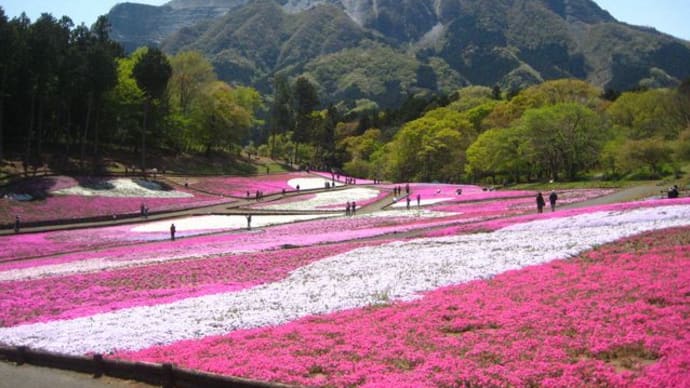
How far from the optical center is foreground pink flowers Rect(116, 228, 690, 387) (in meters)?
10.5

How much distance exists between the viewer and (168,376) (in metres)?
11.7

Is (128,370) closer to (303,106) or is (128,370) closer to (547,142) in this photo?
(547,142)

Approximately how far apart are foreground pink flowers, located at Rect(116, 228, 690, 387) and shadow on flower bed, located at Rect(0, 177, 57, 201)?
149ft

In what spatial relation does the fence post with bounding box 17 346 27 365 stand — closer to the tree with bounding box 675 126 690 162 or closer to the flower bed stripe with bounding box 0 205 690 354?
the flower bed stripe with bounding box 0 205 690 354

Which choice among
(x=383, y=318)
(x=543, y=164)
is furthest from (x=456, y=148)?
(x=383, y=318)

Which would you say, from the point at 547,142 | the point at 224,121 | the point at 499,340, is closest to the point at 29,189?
the point at 224,121

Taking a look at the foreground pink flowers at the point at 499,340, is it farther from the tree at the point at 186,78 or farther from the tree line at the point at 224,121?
the tree at the point at 186,78

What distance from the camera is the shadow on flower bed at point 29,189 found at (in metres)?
52.2

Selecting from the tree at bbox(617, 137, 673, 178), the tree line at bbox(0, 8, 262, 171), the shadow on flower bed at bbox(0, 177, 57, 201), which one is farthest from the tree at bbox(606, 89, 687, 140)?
the shadow on flower bed at bbox(0, 177, 57, 201)

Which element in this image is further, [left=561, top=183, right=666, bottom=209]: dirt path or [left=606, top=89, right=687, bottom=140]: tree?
[left=606, top=89, right=687, bottom=140]: tree

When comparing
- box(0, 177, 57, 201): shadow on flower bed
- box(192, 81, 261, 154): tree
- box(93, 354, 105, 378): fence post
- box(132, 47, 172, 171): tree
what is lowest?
box(93, 354, 105, 378): fence post

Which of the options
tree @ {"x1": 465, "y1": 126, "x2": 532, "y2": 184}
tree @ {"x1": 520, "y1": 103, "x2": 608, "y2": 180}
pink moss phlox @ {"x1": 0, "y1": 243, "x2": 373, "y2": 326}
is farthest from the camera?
tree @ {"x1": 465, "y1": 126, "x2": 532, "y2": 184}

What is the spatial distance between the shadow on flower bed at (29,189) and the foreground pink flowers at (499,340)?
45.5 m

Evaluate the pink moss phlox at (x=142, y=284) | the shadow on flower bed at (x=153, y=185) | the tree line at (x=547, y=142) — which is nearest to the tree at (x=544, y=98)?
the tree line at (x=547, y=142)
